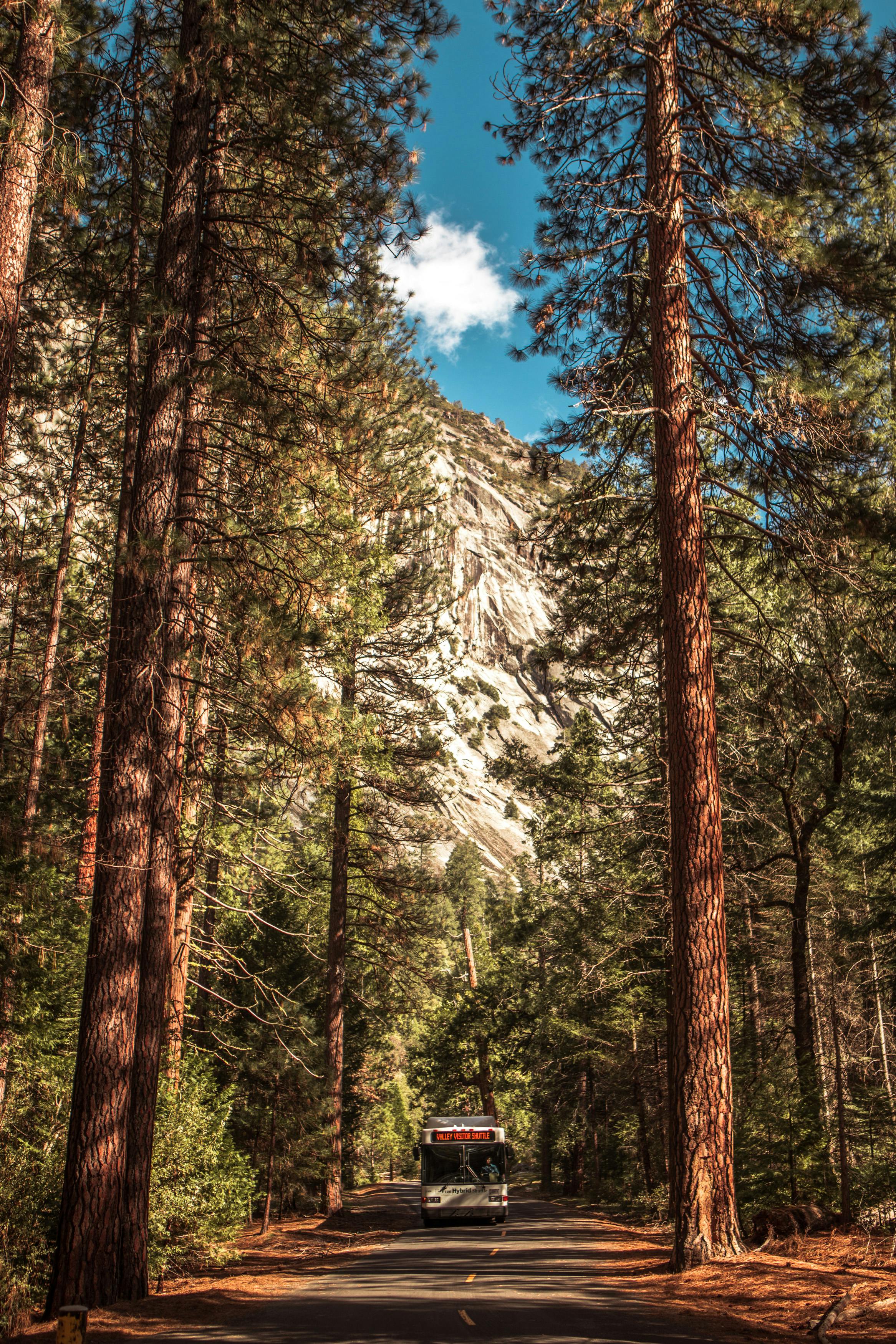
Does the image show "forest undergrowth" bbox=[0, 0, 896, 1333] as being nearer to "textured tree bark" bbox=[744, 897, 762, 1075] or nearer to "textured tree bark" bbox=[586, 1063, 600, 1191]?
"textured tree bark" bbox=[744, 897, 762, 1075]

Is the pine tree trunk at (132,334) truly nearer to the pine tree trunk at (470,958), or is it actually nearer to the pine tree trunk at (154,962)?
the pine tree trunk at (154,962)

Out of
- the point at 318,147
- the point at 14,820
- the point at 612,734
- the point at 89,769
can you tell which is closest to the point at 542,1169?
the point at 612,734

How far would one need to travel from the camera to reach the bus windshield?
2005cm

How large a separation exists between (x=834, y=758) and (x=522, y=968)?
25.0 m

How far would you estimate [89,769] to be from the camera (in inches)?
542

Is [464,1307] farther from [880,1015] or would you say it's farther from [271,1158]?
[880,1015]

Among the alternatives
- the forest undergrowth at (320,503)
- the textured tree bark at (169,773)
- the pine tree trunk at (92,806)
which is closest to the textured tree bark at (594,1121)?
the forest undergrowth at (320,503)

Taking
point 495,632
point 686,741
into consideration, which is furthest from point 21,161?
point 495,632

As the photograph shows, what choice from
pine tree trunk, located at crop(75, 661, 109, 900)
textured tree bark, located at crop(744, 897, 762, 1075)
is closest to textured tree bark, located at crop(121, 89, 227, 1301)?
pine tree trunk, located at crop(75, 661, 109, 900)

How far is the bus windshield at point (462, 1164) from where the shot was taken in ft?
65.8

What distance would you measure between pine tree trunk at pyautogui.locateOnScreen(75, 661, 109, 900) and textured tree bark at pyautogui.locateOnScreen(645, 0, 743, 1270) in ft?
23.5

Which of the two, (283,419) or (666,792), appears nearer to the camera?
(283,419)

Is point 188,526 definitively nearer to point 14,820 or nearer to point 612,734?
point 14,820

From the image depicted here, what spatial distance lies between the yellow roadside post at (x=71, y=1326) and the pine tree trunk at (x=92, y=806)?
7775 mm
